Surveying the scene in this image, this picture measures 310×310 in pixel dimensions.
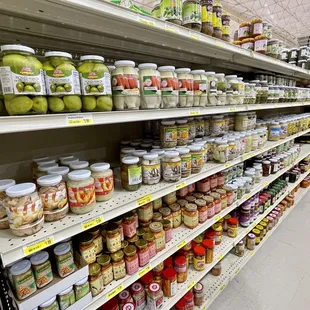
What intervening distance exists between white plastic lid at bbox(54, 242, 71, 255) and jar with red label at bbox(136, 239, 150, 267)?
A: 0.32m

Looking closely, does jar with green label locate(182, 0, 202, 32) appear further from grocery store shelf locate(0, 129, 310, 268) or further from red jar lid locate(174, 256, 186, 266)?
red jar lid locate(174, 256, 186, 266)

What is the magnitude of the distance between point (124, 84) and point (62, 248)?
2.15 feet

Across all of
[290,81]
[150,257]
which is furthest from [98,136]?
[290,81]

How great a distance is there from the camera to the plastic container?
69 cm

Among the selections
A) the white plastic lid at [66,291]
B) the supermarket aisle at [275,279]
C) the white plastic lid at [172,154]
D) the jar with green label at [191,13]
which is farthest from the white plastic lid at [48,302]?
the jar with green label at [191,13]

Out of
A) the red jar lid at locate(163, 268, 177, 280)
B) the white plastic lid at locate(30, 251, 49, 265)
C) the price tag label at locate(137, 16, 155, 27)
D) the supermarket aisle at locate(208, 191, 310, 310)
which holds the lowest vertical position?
the supermarket aisle at locate(208, 191, 310, 310)

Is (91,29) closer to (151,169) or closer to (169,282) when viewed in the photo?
(151,169)

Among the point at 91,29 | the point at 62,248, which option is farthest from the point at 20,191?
the point at 91,29

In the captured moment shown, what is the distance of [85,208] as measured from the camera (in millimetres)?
760

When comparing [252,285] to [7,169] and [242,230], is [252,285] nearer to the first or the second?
[242,230]

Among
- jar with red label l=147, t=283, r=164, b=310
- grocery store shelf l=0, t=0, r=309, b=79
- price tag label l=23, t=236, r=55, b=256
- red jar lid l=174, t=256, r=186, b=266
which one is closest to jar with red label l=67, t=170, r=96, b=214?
price tag label l=23, t=236, r=55, b=256

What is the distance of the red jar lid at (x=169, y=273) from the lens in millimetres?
1153

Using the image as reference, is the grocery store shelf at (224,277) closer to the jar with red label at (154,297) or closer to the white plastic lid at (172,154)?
the jar with red label at (154,297)

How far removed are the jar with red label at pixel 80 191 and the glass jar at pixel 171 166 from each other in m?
0.39
